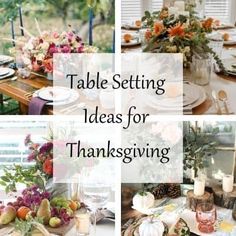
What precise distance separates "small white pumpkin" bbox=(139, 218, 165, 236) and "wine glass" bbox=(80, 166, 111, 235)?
0.40ft

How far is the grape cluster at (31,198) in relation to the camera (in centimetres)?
136

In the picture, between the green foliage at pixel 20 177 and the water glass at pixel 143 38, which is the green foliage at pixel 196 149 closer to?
the water glass at pixel 143 38

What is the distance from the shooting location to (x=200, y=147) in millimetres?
1364

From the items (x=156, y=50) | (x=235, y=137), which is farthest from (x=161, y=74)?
(x=235, y=137)

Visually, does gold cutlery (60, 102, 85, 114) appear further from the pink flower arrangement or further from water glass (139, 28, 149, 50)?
water glass (139, 28, 149, 50)

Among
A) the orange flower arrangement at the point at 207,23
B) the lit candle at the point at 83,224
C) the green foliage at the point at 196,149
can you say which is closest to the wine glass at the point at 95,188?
the lit candle at the point at 83,224

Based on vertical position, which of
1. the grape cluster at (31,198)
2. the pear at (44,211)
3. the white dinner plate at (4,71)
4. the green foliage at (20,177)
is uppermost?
the white dinner plate at (4,71)

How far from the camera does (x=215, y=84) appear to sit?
1.30 meters

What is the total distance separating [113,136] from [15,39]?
0.36 meters

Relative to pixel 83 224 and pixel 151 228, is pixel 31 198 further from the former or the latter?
pixel 151 228

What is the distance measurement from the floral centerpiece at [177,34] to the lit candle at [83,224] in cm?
48

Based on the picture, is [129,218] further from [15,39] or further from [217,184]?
[15,39]

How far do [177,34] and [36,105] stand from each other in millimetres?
405

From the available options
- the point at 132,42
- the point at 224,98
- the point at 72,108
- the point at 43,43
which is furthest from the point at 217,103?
the point at 43,43
